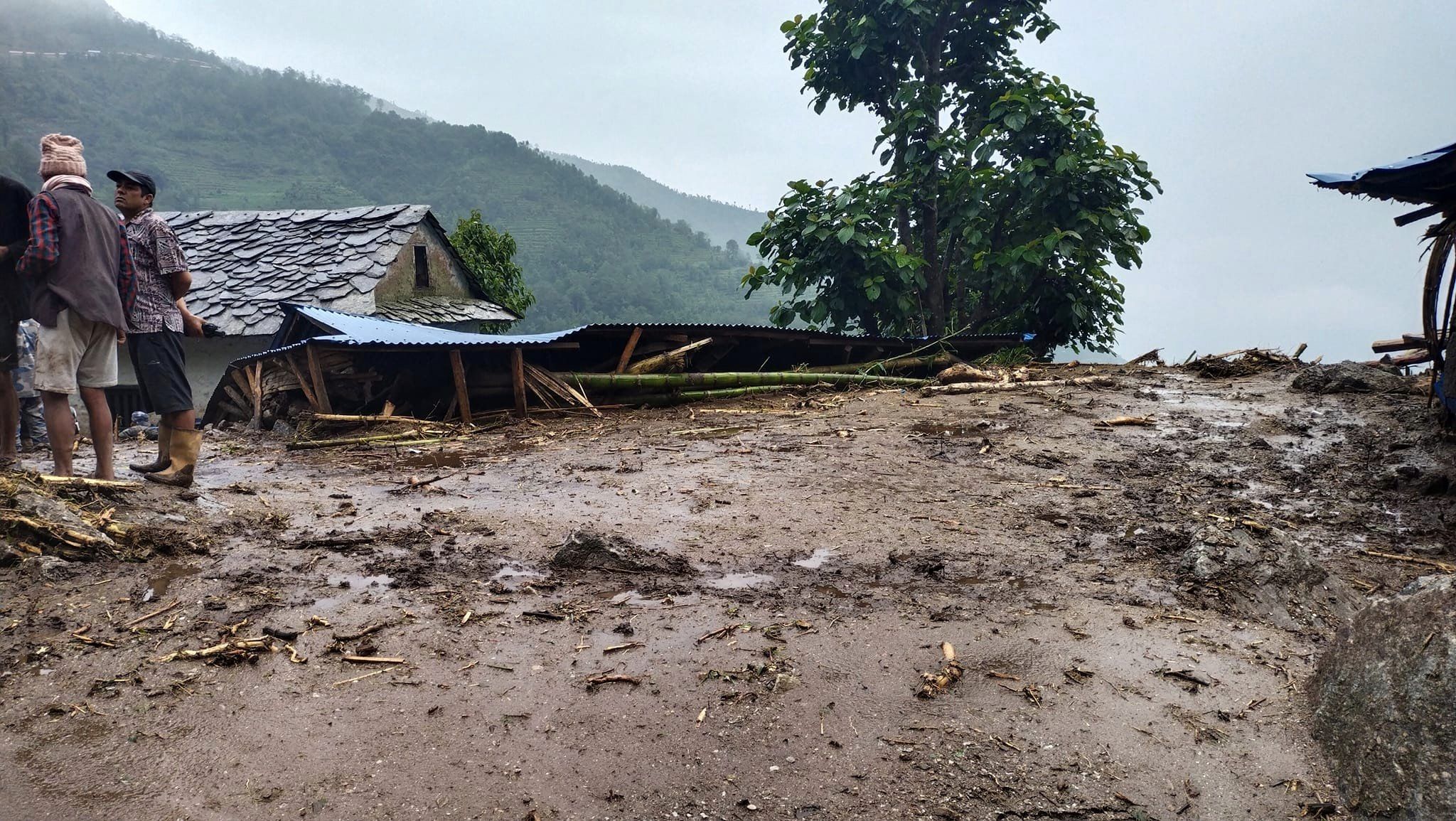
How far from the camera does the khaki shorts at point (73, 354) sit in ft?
14.8

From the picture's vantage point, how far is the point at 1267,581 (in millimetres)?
3916

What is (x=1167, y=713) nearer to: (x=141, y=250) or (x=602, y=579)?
(x=602, y=579)

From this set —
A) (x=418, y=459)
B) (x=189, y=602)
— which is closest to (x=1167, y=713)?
(x=189, y=602)

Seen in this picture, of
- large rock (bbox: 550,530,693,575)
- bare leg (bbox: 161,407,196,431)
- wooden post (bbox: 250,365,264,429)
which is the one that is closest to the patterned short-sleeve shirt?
bare leg (bbox: 161,407,196,431)

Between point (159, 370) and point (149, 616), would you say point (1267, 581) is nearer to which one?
point (149, 616)

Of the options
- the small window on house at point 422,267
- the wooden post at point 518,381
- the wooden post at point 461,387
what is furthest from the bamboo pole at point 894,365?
the small window on house at point 422,267

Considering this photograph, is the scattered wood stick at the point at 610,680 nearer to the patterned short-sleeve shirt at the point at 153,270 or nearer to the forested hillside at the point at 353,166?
the patterned short-sleeve shirt at the point at 153,270

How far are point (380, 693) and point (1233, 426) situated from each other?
24.9ft

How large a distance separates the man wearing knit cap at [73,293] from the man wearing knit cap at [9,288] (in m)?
0.30

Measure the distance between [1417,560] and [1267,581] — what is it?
4.70 feet

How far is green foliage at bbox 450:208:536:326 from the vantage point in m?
24.2

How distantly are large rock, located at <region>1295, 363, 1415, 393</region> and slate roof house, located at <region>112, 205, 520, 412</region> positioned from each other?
15137 mm

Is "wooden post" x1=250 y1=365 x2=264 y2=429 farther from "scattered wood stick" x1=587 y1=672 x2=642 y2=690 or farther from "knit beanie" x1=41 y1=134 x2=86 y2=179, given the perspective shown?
"scattered wood stick" x1=587 y1=672 x2=642 y2=690

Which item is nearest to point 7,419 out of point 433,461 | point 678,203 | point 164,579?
point 164,579
